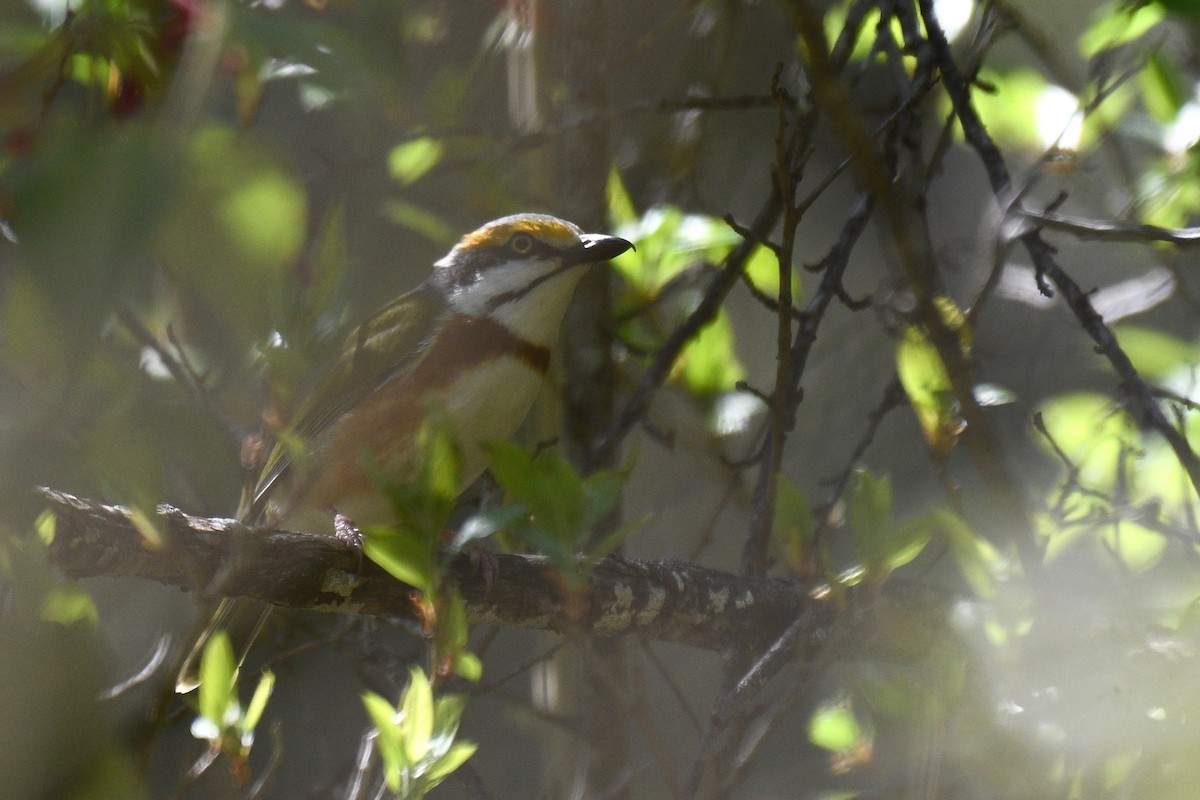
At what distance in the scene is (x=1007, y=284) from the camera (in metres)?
3.53

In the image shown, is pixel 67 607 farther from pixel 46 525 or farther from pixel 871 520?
pixel 871 520

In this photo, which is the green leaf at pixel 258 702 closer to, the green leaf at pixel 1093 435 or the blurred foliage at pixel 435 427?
the blurred foliage at pixel 435 427

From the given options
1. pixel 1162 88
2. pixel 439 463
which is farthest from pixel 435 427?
pixel 1162 88

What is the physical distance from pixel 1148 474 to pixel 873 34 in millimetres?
1423

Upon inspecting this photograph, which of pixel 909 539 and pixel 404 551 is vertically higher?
pixel 909 539

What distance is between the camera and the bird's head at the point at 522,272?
134 inches

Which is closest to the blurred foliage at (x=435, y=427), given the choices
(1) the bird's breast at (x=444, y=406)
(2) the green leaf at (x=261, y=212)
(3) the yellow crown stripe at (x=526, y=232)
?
(2) the green leaf at (x=261, y=212)

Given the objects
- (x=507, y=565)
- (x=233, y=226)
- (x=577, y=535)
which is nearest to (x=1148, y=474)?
(x=507, y=565)

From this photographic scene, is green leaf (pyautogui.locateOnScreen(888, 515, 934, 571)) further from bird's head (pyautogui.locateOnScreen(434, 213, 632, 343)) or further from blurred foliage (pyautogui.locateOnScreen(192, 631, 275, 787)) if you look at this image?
bird's head (pyautogui.locateOnScreen(434, 213, 632, 343))

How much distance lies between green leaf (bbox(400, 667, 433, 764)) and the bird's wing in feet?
5.93

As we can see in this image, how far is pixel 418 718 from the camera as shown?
1598mm

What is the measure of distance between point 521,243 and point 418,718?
2163 mm

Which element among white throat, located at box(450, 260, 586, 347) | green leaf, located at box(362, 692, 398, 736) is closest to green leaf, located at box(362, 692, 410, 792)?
green leaf, located at box(362, 692, 398, 736)

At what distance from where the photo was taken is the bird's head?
3.39 m
